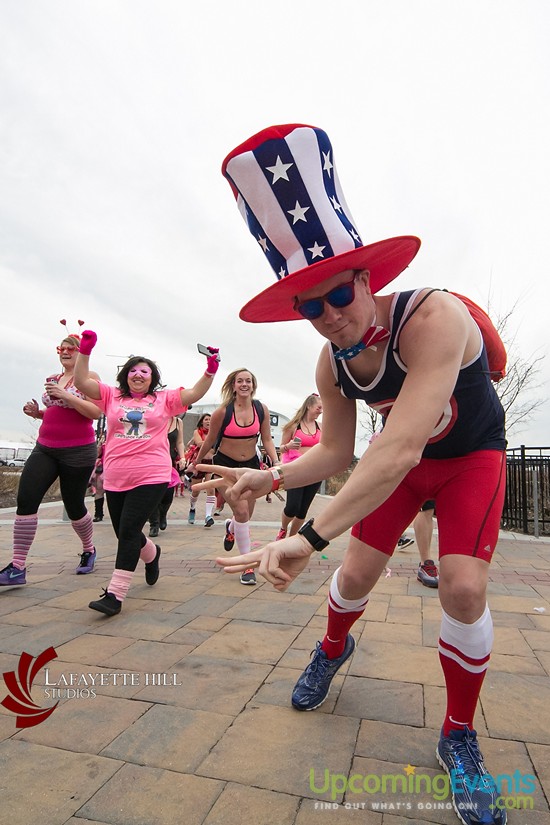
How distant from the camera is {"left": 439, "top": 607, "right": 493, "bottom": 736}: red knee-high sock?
180 cm

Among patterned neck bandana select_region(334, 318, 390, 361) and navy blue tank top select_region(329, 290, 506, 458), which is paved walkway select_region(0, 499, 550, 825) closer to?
navy blue tank top select_region(329, 290, 506, 458)

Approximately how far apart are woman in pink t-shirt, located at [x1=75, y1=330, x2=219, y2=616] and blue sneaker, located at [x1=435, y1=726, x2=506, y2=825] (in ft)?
7.62

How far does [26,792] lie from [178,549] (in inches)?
182

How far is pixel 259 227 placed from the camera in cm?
190

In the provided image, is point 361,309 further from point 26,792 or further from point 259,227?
point 26,792

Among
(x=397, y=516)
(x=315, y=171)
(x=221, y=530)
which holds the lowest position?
(x=221, y=530)

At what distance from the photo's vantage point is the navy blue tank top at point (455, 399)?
1.82 metres

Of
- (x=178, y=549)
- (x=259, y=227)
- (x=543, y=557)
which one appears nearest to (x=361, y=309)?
(x=259, y=227)

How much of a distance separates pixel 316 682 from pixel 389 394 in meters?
1.28

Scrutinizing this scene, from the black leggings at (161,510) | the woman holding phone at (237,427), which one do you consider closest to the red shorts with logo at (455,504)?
the woman holding phone at (237,427)

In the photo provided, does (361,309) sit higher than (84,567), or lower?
higher

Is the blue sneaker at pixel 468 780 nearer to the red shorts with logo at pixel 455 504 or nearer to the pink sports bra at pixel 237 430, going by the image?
the red shorts with logo at pixel 455 504

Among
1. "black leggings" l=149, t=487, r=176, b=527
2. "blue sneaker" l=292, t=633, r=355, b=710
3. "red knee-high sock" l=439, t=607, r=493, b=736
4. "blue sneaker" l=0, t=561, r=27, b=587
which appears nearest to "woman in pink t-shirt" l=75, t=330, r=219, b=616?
"blue sneaker" l=0, t=561, r=27, b=587

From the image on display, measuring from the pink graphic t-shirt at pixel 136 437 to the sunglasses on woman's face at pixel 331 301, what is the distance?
92.9 inches
